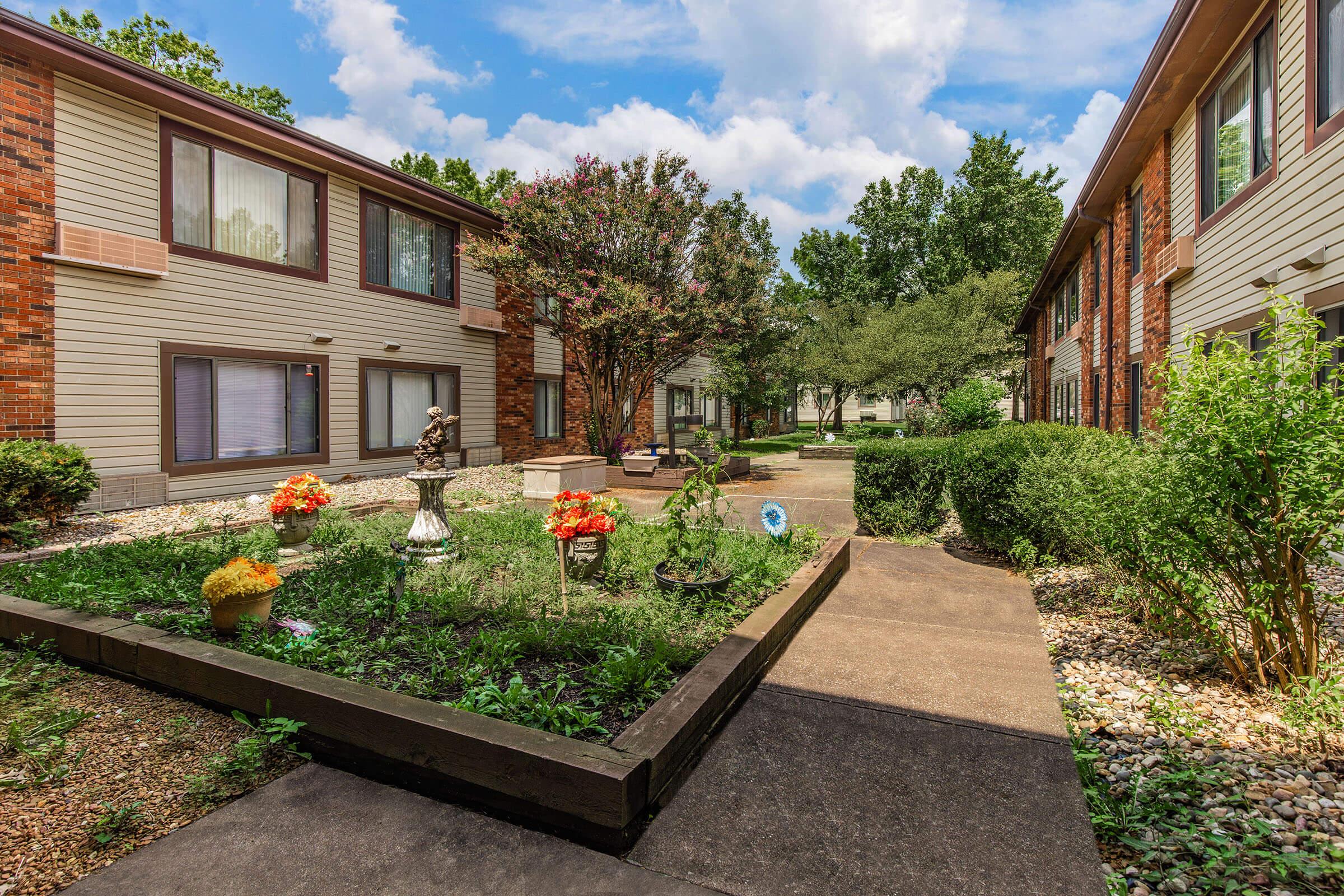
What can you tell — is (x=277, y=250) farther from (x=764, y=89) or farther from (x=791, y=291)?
(x=791, y=291)

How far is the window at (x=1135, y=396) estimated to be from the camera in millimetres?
10344

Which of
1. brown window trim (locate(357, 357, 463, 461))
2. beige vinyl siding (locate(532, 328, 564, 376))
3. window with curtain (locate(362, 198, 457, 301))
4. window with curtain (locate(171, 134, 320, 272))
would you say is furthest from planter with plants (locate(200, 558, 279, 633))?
beige vinyl siding (locate(532, 328, 564, 376))

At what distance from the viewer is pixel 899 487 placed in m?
8.05

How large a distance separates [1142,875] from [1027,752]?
2.78 ft

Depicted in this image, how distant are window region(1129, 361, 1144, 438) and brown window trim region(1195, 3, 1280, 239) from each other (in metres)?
2.67

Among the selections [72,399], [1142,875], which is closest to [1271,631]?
[1142,875]

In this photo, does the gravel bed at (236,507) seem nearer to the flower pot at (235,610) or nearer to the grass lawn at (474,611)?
the grass lawn at (474,611)

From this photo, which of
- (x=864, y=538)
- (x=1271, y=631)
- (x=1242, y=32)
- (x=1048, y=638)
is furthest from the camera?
(x=864, y=538)

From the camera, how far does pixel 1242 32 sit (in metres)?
7.00

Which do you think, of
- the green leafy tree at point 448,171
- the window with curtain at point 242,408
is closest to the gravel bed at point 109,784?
Answer: the window with curtain at point 242,408

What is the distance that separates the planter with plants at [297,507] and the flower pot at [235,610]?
2307 mm

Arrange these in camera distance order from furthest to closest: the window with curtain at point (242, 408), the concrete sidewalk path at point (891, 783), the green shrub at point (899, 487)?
the window with curtain at point (242, 408), the green shrub at point (899, 487), the concrete sidewalk path at point (891, 783)

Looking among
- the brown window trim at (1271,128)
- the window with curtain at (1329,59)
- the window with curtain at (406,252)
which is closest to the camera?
the window with curtain at (1329,59)

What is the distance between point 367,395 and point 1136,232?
13.6 m
